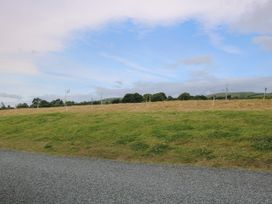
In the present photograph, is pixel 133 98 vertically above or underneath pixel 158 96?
underneath

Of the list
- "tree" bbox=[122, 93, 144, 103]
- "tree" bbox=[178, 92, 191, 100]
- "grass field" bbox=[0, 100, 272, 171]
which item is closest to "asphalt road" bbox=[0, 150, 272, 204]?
"grass field" bbox=[0, 100, 272, 171]

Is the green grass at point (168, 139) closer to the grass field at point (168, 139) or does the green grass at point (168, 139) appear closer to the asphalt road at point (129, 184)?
the grass field at point (168, 139)

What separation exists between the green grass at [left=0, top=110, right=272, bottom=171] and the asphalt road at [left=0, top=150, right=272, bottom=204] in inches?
135

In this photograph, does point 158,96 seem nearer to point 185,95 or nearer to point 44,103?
point 185,95

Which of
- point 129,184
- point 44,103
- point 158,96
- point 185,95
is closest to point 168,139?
point 129,184

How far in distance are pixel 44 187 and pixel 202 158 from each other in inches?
362

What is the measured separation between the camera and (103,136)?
2877 cm

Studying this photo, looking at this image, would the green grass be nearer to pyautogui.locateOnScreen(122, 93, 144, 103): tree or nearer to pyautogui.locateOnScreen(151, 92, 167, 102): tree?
pyautogui.locateOnScreen(122, 93, 144, 103): tree

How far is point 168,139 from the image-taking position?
2483cm

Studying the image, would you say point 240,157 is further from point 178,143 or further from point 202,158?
point 178,143

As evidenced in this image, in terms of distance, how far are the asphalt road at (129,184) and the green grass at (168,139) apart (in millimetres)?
3422

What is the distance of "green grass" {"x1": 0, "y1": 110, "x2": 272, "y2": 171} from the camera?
1978 centimetres

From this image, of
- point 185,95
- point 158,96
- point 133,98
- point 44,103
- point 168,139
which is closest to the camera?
point 168,139

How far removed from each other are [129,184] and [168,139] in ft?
40.3
